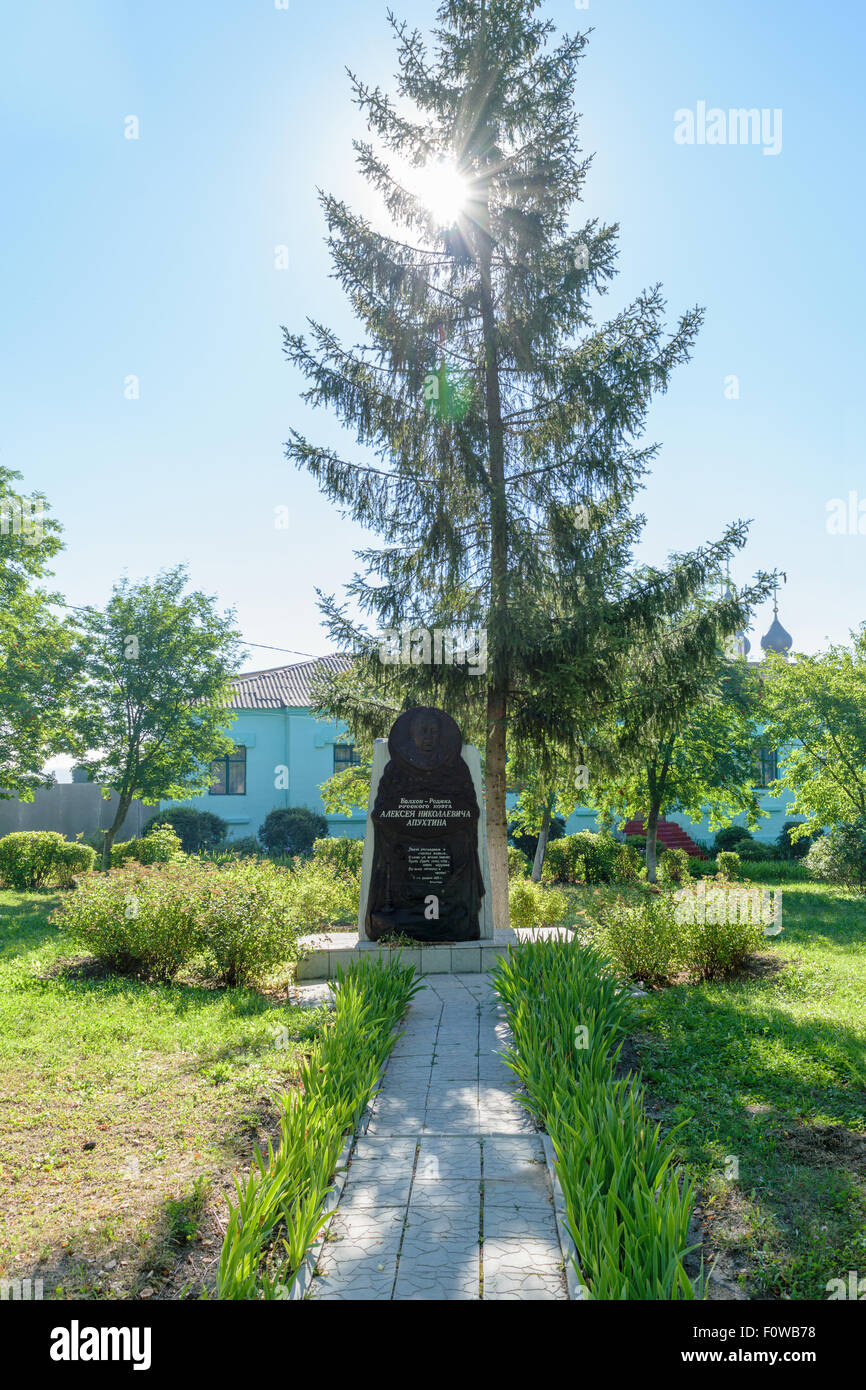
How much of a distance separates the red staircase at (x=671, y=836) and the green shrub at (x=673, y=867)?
3.73 meters

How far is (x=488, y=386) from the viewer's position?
39.9ft

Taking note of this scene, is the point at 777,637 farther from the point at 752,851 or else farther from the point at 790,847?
the point at 752,851

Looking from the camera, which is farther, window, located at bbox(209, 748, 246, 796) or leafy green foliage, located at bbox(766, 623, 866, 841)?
window, located at bbox(209, 748, 246, 796)

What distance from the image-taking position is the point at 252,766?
28109 millimetres

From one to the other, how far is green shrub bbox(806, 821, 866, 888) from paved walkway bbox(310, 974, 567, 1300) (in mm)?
13324

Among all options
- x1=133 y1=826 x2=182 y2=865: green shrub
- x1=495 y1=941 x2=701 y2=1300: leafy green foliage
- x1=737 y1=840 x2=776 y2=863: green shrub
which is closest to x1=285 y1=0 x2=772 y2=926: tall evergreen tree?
x1=495 y1=941 x2=701 y2=1300: leafy green foliage

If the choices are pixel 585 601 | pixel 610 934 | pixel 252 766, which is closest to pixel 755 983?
pixel 610 934

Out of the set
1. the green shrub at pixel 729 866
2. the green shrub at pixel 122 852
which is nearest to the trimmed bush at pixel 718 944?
the green shrub at pixel 729 866

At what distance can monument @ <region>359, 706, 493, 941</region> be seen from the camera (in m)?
9.12

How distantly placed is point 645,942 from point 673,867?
12.6 metres

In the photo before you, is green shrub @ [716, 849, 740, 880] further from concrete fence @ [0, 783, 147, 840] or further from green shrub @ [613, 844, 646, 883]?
concrete fence @ [0, 783, 147, 840]
